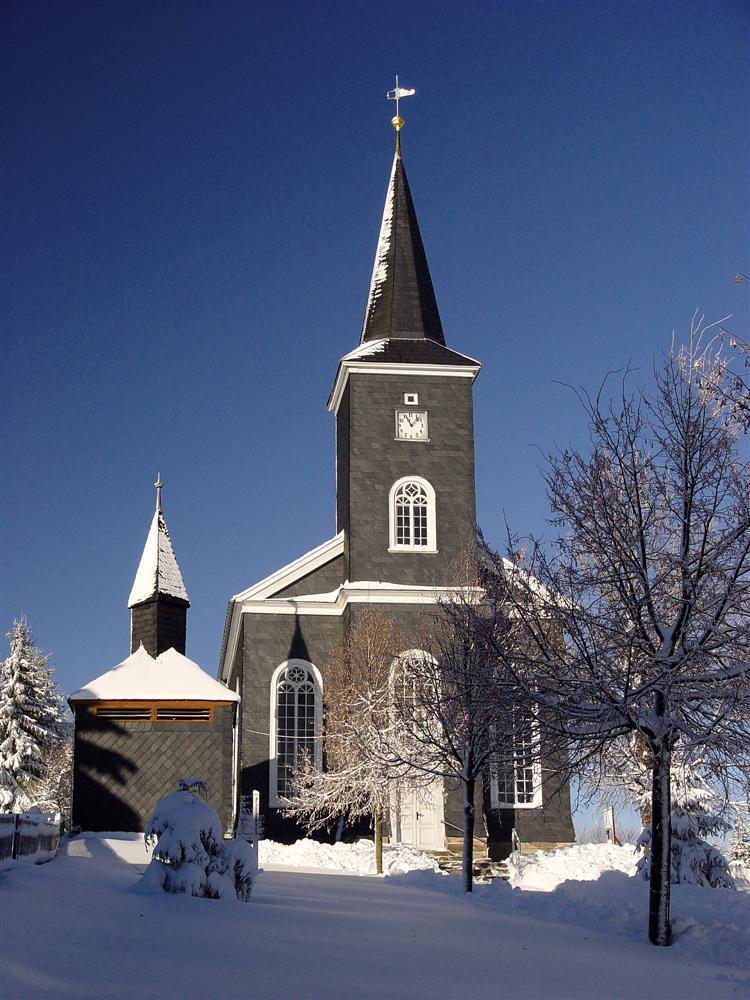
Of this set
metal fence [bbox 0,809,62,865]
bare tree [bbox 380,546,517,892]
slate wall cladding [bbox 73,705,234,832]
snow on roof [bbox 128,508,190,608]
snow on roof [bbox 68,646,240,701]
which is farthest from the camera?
snow on roof [bbox 128,508,190,608]

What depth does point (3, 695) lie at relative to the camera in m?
41.7

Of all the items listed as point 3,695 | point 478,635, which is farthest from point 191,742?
point 3,695

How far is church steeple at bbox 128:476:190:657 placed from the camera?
3123cm

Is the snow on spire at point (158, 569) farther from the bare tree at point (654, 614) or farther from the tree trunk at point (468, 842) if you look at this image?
the bare tree at point (654, 614)

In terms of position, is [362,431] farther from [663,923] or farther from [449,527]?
[663,923]

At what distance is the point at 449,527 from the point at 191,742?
36.9 ft

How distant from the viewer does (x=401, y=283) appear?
3394cm

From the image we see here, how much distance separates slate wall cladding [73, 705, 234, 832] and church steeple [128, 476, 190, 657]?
27.6ft

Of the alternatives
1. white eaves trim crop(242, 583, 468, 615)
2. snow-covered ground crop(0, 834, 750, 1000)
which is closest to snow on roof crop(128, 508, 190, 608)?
white eaves trim crop(242, 583, 468, 615)

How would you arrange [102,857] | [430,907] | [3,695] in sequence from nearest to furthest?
[430,907], [102,857], [3,695]

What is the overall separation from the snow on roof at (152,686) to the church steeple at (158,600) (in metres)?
6.86

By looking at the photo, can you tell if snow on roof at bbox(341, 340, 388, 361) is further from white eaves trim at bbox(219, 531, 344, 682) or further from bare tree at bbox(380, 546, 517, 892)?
bare tree at bbox(380, 546, 517, 892)

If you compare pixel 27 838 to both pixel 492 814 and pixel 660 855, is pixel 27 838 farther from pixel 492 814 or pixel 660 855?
pixel 492 814

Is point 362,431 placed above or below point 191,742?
above
